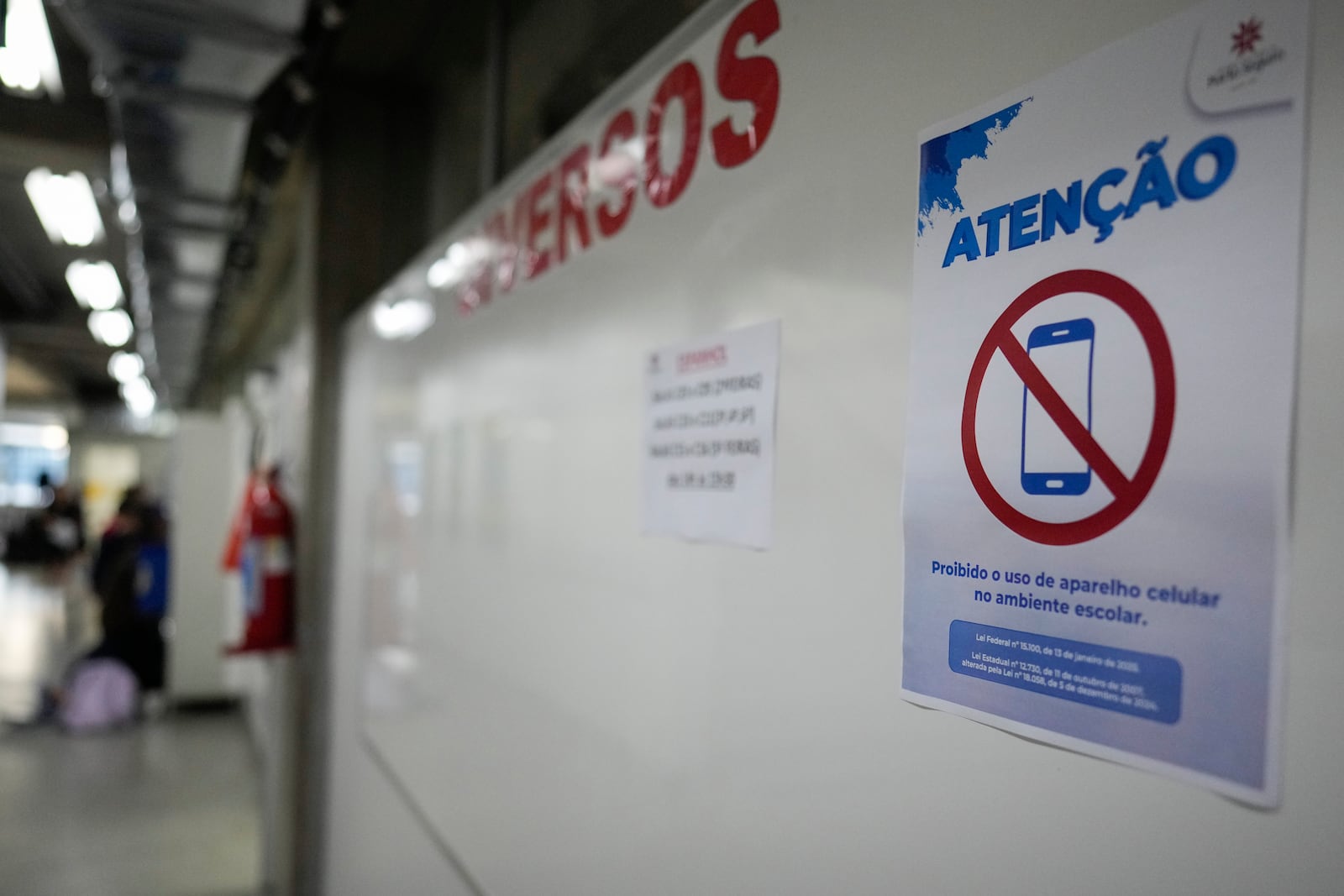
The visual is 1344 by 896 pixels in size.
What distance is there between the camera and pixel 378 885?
2.53 metres

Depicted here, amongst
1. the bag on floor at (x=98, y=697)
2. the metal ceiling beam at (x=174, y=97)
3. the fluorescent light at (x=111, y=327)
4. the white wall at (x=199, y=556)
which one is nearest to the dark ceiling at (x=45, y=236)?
the fluorescent light at (x=111, y=327)

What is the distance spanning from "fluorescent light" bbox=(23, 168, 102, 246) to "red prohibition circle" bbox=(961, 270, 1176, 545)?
4.92 metres

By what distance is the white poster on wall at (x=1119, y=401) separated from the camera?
1.90ft

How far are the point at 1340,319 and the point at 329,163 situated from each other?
135 inches

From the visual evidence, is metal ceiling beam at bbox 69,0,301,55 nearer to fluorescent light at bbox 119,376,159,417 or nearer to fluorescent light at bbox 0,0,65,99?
fluorescent light at bbox 0,0,65,99

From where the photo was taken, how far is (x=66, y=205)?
529 centimetres

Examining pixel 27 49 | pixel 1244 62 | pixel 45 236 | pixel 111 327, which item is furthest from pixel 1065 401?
pixel 111 327

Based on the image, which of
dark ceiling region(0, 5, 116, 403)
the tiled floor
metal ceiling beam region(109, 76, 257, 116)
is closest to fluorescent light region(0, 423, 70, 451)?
dark ceiling region(0, 5, 116, 403)

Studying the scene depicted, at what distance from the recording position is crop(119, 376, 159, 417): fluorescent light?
1382 centimetres

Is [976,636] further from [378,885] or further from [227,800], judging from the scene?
[227,800]

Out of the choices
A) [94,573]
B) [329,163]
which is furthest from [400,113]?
[94,573]

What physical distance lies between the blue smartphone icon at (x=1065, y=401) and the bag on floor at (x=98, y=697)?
728 cm

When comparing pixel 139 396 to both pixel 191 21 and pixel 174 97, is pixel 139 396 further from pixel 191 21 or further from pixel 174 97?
pixel 191 21

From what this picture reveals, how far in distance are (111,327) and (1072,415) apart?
34.1 feet
